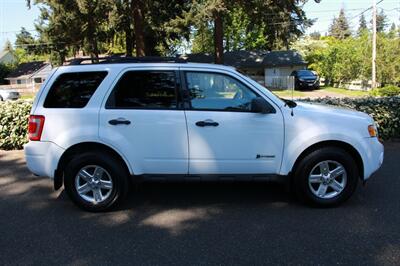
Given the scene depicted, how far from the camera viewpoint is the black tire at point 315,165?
15.6 ft

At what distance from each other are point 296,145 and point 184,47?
64605mm

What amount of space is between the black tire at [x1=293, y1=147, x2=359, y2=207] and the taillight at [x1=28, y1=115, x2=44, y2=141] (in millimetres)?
3159

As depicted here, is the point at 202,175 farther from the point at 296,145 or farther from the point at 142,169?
the point at 296,145

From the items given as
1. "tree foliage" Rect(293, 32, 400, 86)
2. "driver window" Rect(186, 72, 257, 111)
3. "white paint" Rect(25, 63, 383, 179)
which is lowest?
"white paint" Rect(25, 63, 383, 179)

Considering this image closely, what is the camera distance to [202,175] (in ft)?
15.8

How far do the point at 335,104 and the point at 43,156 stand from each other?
6.48 metres

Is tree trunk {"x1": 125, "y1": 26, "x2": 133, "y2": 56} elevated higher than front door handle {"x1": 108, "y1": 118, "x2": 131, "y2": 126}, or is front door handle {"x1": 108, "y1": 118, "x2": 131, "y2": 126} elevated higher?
tree trunk {"x1": 125, "y1": 26, "x2": 133, "y2": 56}

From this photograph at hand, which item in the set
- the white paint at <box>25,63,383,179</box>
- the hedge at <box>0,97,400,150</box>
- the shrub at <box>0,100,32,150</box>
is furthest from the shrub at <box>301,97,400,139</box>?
the shrub at <box>0,100,32,150</box>

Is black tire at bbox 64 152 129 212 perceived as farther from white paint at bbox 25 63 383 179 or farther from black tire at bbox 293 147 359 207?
black tire at bbox 293 147 359 207

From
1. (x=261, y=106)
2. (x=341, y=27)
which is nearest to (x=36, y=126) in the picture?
(x=261, y=106)

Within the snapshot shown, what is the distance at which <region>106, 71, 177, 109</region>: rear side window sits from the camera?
15.7 ft

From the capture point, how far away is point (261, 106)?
4645 mm

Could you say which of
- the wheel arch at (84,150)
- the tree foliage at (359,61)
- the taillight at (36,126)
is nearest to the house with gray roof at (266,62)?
the tree foliage at (359,61)

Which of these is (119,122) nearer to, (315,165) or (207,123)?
(207,123)
